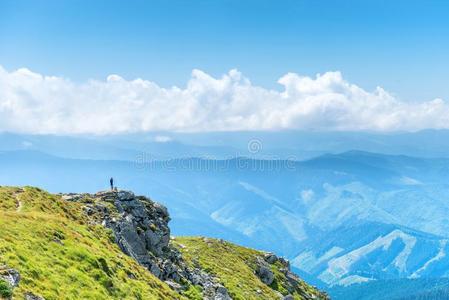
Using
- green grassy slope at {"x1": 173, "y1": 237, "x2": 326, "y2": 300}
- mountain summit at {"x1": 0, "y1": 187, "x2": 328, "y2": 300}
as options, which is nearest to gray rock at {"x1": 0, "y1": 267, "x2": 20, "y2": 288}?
mountain summit at {"x1": 0, "y1": 187, "x2": 328, "y2": 300}

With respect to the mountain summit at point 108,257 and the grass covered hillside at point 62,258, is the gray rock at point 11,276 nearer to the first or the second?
the mountain summit at point 108,257

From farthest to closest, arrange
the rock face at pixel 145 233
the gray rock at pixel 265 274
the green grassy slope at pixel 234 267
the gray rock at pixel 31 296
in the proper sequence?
the gray rock at pixel 265 274 → the green grassy slope at pixel 234 267 → the rock face at pixel 145 233 → the gray rock at pixel 31 296

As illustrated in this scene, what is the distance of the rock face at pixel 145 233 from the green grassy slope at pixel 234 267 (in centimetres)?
809

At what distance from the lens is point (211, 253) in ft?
419

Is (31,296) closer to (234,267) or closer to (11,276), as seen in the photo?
(11,276)

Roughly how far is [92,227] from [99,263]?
64.6ft

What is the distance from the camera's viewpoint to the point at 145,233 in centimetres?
8544

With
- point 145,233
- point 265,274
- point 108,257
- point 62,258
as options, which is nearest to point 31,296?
point 62,258

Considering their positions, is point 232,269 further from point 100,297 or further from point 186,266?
point 100,297

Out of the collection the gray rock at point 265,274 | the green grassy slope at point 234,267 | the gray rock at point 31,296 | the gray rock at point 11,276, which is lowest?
the gray rock at point 265,274

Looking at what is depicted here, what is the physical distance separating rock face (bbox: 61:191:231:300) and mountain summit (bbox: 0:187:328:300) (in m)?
0.12

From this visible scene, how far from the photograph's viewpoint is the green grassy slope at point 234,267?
104812 millimetres

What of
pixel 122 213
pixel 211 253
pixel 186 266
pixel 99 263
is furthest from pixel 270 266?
pixel 99 263

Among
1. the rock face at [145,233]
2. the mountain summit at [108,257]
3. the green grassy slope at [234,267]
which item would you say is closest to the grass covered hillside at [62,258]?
the mountain summit at [108,257]
